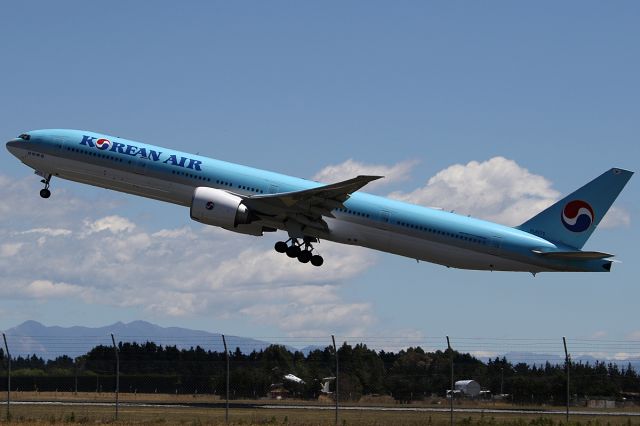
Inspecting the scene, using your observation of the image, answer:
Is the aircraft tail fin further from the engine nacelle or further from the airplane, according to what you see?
the engine nacelle

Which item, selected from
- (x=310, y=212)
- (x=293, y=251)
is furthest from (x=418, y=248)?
(x=293, y=251)

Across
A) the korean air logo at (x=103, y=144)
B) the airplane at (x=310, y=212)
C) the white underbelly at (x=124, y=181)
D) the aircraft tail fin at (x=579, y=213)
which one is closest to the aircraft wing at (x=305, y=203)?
the airplane at (x=310, y=212)

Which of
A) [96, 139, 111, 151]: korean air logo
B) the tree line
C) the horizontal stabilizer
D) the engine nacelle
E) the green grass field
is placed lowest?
the green grass field

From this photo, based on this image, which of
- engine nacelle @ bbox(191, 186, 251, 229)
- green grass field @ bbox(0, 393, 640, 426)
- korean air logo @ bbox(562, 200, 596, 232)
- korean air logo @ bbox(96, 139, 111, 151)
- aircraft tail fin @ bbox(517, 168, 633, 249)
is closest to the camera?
green grass field @ bbox(0, 393, 640, 426)

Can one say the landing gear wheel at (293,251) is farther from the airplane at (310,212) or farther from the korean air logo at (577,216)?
the korean air logo at (577,216)

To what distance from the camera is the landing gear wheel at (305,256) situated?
50.3 meters

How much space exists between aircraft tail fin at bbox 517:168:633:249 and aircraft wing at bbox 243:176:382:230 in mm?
9931

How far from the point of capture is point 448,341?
32.3 meters

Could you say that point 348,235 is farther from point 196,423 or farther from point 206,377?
point 196,423

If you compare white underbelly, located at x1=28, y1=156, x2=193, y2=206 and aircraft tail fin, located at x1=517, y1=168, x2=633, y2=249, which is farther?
aircraft tail fin, located at x1=517, y1=168, x2=633, y2=249

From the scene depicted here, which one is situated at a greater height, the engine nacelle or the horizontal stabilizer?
the engine nacelle

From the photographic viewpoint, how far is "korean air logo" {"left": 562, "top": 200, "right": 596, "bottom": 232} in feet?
163

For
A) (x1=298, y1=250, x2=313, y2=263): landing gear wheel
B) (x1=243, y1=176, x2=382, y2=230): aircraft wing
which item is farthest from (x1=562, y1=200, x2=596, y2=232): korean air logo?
(x1=298, y1=250, x2=313, y2=263): landing gear wheel

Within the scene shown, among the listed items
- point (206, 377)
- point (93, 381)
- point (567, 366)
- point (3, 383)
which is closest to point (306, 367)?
point (206, 377)
